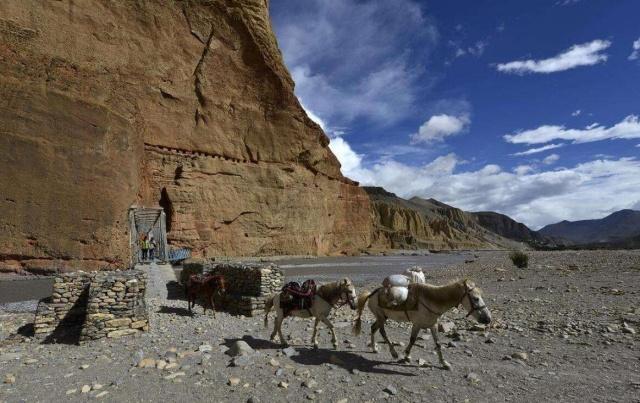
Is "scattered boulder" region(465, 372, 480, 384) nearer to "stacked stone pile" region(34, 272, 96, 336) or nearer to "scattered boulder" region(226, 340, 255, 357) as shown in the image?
"scattered boulder" region(226, 340, 255, 357)

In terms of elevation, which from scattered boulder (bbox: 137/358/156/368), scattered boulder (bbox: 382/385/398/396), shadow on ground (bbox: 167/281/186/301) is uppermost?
shadow on ground (bbox: 167/281/186/301)

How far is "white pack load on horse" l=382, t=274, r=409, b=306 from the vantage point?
7836 mm

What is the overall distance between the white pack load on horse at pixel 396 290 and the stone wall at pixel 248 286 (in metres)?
6.22

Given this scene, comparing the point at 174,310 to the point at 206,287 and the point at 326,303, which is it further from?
the point at 326,303

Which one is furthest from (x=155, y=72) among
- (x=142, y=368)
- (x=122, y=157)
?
(x=142, y=368)

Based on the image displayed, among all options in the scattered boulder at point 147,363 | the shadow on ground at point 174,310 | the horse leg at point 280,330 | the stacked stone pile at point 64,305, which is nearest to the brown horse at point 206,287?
the shadow on ground at point 174,310

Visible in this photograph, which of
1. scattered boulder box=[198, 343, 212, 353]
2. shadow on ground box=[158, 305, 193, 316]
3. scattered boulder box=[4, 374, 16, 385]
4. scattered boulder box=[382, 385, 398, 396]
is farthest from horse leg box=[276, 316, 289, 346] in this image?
shadow on ground box=[158, 305, 193, 316]

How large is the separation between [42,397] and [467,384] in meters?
6.92

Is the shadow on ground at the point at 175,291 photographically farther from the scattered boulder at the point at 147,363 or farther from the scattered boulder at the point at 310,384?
the scattered boulder at the point at 310,384

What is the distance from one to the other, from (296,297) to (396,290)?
8.31ft

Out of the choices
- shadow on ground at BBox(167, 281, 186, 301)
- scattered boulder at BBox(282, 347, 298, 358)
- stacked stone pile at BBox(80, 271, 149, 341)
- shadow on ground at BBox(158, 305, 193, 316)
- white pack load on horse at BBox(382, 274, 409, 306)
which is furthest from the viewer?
shadow on ground at BBox(167, 281, 186, 301)

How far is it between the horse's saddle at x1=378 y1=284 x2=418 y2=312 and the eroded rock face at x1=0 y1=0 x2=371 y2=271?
2262cm

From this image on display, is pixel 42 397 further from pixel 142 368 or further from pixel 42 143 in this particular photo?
pixel 42 143

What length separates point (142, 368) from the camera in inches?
288
